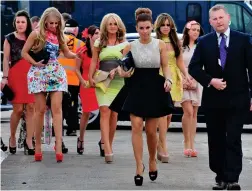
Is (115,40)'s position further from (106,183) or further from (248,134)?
(248,134)

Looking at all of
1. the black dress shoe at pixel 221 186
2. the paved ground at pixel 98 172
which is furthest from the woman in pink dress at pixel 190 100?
the black dress shoe at pixel 221 186

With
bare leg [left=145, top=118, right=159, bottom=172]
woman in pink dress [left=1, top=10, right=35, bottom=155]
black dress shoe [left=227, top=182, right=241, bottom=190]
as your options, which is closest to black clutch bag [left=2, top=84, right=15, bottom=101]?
woman in pink dress [left=1, top=10, right=35, bottom=155]

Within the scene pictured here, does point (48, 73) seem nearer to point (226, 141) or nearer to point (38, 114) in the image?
point (38, 114)

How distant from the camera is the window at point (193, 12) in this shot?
27.1 metres

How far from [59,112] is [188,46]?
A: 2350 mm

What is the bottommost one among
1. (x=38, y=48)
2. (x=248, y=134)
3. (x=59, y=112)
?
(x=248, y=134)

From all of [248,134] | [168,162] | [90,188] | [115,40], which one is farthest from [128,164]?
[248,134]

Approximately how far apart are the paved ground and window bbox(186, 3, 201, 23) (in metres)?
12.4

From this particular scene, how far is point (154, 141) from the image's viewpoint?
415 inches

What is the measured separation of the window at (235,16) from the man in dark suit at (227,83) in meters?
14.8

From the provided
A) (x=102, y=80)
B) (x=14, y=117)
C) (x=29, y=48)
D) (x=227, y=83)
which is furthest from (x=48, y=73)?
(x=227, y=83)

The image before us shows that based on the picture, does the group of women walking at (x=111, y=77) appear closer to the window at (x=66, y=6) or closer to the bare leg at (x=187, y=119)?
the bare leg at (x=187, y=119)

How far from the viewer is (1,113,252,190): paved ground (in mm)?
10219

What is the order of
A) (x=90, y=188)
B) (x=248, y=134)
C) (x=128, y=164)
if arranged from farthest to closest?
(x=248, y=134) < (x=128, y=164) < (x=90, y=188)
